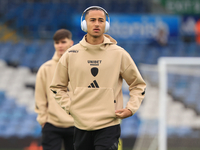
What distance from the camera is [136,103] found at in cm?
→ 267

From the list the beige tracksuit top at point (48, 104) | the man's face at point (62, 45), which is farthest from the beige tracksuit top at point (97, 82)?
the man's face at point (62, 45)

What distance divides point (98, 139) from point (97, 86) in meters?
0.40

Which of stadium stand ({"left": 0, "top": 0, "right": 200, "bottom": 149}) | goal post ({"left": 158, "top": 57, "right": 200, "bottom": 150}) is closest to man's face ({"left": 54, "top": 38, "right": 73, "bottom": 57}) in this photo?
goal post ({"left": 158, "top": 57, "right": 200, "bottom": 150})

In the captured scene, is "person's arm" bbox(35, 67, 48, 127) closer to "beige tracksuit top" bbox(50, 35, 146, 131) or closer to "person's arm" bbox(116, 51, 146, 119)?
"beige tracksuit top" bbox(50, 35, 146, 131)

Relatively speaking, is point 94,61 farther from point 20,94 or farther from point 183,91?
point 20,94

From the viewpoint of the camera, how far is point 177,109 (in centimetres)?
597

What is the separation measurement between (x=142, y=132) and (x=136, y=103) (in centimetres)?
438

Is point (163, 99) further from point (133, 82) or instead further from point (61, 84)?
point (61, 84)

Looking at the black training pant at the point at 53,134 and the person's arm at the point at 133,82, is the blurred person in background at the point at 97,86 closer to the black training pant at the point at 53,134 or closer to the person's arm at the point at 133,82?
the person's arm at the point at 133,82

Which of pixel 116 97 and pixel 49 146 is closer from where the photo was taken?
pixel 116 97

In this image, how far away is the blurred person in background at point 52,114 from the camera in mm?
3678

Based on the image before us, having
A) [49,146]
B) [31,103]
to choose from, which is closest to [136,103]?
[49,146]

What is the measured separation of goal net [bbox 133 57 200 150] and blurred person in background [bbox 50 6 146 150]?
124 inches

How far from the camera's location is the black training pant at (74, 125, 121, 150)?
2586 millimetres
